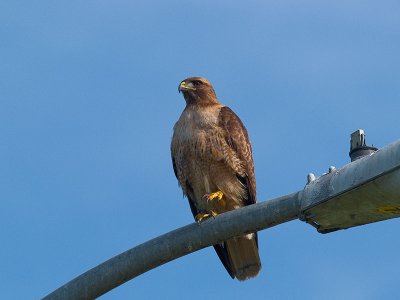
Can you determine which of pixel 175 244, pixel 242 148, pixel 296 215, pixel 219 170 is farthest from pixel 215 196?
pixel 296 215

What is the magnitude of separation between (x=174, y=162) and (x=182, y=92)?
1012mm

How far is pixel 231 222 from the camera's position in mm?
5750

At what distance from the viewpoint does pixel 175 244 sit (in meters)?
5.87

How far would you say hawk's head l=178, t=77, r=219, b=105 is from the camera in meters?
10.5

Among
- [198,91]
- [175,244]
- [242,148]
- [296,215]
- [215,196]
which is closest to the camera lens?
[296,215]

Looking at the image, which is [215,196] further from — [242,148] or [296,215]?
[296,215]

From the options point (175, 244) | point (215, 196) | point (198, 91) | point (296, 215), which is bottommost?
point (296, 215)

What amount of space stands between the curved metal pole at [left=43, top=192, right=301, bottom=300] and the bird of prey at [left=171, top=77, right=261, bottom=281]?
3488 millimetres

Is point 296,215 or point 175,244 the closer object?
point 296,215

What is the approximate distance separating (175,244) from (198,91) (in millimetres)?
4913

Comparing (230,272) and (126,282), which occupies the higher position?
(230,272)

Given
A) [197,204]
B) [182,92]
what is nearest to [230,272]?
[197,204]

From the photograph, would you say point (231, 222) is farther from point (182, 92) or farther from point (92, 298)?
point (182, 92)

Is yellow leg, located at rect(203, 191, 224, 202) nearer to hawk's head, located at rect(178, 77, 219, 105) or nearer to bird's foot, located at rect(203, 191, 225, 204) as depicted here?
bird's foot, located at rect(203, 191, 225, 204)
